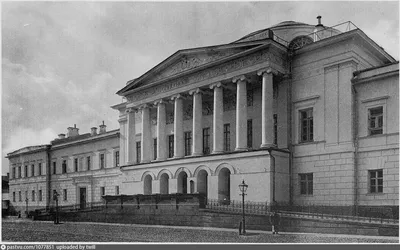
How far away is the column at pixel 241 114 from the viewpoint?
27.8m

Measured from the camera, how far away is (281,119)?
91.5 ft

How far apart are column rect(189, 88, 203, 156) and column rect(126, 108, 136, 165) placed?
7566 millimetres

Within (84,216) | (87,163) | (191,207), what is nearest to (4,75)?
(191,207)

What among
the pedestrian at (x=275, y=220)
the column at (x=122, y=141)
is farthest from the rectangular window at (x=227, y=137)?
the column at (x=122, y=141)

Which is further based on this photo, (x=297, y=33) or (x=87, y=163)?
(x=87, y=163)

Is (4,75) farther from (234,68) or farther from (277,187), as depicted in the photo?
(277,187)

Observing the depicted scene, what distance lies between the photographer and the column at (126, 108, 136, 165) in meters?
36.4

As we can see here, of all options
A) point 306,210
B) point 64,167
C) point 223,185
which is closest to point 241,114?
point 223,185

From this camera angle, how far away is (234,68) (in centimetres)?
2847

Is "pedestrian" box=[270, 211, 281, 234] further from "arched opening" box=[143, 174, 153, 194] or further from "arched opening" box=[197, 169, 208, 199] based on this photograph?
"arched opening" box=[143, 174, 153, 194]

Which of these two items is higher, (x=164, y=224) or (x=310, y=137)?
(x=310, y=137)

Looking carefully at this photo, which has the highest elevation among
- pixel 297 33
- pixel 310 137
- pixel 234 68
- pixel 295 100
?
pixel 297 33

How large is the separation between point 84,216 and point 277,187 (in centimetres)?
1658

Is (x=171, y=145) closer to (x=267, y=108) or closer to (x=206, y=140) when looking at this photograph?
(x=206, y=140)
